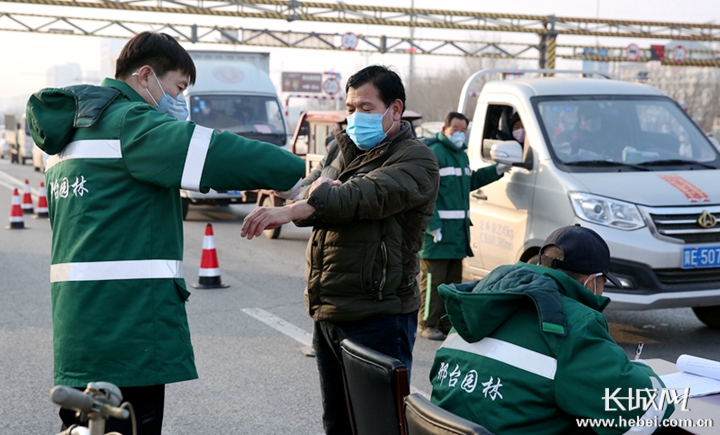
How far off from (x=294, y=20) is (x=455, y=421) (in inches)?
1163

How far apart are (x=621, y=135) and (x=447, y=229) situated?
1.79 meters

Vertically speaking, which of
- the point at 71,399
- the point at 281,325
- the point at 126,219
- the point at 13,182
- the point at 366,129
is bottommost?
→ the point at 13,182

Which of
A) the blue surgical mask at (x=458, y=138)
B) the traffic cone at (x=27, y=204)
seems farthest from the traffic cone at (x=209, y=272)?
the traffic cone at (x=27, y=204)

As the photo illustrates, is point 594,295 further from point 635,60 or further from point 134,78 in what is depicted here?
point 635,60

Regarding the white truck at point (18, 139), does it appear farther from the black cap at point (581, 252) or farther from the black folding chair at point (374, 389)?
the black cap at point (581, 252)

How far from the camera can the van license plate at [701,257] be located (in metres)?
6.13

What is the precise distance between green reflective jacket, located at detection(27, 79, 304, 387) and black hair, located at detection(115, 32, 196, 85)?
15 centimetres

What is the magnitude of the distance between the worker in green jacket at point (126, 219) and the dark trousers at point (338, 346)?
0.86m

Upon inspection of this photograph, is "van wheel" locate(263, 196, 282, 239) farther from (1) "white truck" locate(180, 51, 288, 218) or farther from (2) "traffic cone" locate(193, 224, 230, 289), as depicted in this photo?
(2) "traffic cone" locate(193, 224, 230, 289)

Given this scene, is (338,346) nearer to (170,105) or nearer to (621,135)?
(170,105)

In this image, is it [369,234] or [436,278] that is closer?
[369,234]

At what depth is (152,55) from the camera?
282cm

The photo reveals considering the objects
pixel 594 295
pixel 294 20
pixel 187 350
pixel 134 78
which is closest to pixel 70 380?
pixel 187 350

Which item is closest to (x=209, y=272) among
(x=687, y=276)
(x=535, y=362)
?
(x=687, y=276)
